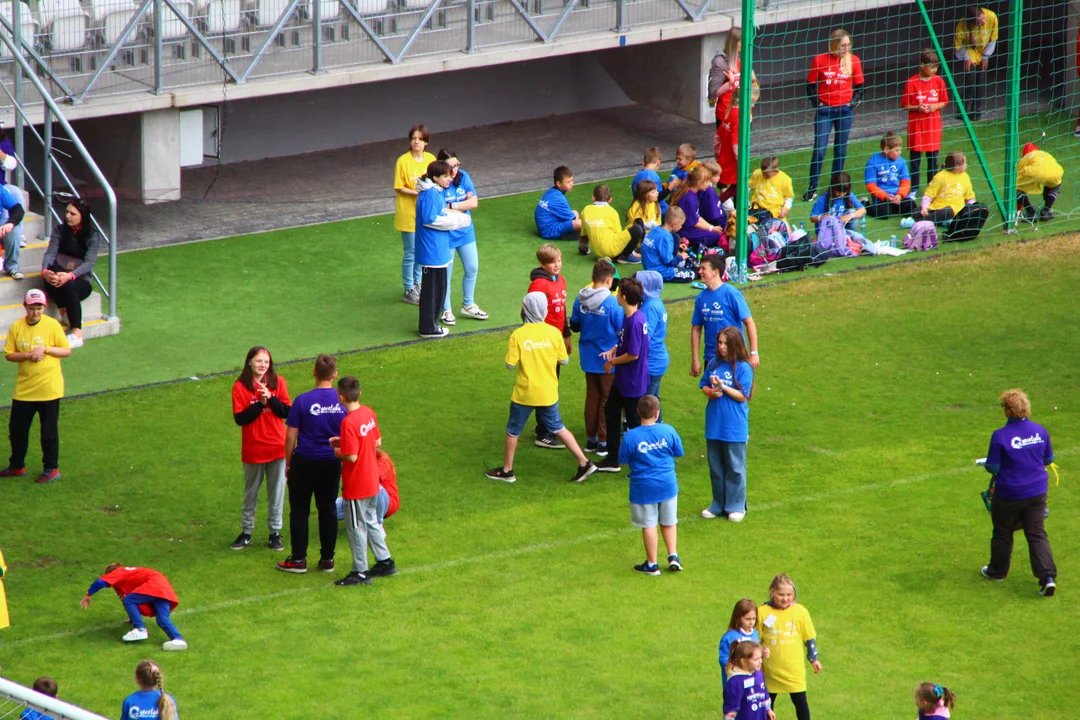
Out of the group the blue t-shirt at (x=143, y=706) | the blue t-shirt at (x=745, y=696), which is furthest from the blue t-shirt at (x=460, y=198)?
the blue t-shirt at (x=143, y=706)

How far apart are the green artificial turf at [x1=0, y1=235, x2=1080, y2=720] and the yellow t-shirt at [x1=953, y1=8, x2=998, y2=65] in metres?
6.03

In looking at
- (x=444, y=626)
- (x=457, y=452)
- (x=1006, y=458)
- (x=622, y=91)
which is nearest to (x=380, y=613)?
(x=444, y=626)

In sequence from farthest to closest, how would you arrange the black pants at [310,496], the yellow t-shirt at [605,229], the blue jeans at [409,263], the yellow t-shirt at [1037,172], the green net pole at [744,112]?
1. the yellow t-shirt at [1037,172]
2. the yellow t-shirt at [605,229]
3. the green net pole at [744,112]
4. the blue jeans at [409,263]
5. the black pants at [310,496]

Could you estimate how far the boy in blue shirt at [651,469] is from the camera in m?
10.9

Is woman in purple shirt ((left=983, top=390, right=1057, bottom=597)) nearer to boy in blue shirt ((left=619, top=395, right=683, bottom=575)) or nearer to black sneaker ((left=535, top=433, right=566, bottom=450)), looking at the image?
boy in blue shirt ((left=619, top=395, right=683, bottom=575))

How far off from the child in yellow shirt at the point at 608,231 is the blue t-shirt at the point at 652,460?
264 inches

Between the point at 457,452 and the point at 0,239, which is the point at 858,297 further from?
the point at 0,239

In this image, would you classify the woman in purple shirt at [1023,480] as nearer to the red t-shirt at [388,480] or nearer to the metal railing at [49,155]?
the red t-shirt at [388,480]

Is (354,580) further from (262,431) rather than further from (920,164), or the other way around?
(920,164)

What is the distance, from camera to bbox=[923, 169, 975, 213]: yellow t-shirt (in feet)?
60.1

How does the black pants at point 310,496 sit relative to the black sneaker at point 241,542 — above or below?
above

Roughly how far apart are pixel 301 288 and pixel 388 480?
6.16 metres

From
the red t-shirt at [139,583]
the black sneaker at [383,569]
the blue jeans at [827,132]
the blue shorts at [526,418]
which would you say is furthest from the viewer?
the blue jeans at [827,132]

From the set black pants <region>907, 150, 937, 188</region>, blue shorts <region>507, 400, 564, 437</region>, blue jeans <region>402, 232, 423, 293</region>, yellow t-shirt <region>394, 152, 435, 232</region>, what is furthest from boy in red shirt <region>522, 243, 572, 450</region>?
black pants <region>907, 150, 937, 188</region>
